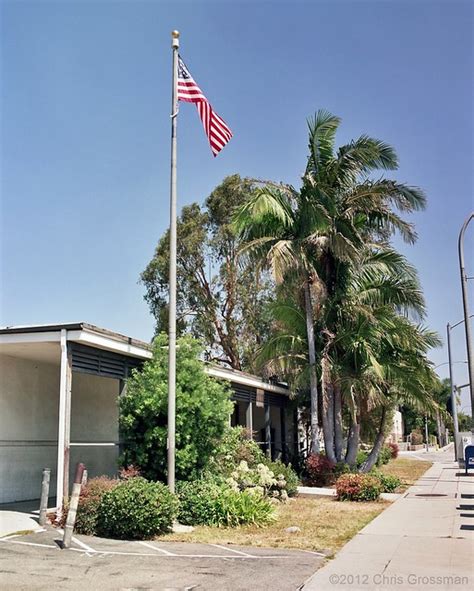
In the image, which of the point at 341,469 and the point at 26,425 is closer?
the point at 26,425

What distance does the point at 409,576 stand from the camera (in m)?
8.20

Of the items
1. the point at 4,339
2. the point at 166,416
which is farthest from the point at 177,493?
the point at 4,339

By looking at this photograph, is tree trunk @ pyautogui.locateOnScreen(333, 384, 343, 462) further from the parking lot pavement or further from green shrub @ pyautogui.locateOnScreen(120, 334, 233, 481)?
the parking lot pavement

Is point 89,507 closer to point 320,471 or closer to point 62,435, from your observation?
point 62,435

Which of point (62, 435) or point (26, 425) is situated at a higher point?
point (26, 425)

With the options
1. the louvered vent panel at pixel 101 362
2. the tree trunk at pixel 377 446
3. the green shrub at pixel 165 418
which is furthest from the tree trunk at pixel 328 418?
the louvered vent panel at pixel 101 362

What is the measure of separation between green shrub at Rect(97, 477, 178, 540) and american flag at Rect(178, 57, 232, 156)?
7.26 m

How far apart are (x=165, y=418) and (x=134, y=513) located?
3307mm

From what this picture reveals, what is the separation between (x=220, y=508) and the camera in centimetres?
1255

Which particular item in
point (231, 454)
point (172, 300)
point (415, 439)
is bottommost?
point (415, 439)

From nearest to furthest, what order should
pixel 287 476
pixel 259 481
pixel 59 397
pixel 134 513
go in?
1. pixel 134 513
2. pixel 259 481
3. pixel 59 397
4. pixel 287 476

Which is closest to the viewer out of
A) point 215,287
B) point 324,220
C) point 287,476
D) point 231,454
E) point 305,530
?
point 305,530

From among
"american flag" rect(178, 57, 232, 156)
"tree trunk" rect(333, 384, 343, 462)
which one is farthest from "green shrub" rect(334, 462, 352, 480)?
"american flag" rect(178, 57, 232, 156)

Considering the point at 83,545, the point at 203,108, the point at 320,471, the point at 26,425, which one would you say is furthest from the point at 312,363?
the point at 83,545
